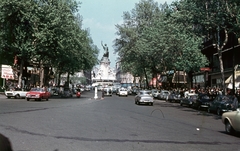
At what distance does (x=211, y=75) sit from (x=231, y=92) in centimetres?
2341

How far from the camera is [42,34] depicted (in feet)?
137

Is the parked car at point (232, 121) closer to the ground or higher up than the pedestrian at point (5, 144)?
higher up

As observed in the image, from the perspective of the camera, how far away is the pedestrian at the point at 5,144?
930 centimetres

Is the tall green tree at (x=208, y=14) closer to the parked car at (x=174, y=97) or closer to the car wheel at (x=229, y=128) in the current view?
the parked car at (x=174, y=97)

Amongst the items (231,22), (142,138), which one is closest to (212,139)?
(142,138)

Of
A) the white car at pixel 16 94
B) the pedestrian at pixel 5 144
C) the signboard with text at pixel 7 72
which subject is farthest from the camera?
the signboard with text at pixel 7 72

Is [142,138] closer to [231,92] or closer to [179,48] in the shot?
[231,92]

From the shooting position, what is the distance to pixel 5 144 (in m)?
9.98

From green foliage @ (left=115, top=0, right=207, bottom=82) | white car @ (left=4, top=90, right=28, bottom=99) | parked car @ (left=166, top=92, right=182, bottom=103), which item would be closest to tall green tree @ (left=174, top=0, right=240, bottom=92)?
green foliage @ (left=115, top=0, right=207, bottom=82)

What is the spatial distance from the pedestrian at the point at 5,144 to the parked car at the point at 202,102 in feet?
76.4

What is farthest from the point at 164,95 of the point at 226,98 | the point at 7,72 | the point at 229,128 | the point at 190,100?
the point at 229,128

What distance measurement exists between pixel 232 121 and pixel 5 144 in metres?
8.35

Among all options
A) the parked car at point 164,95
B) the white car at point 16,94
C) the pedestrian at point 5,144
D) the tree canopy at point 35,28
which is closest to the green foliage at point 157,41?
the parked car at point 164,95

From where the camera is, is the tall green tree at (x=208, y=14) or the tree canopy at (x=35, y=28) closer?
the tall green tree at (x=208, y=14)
